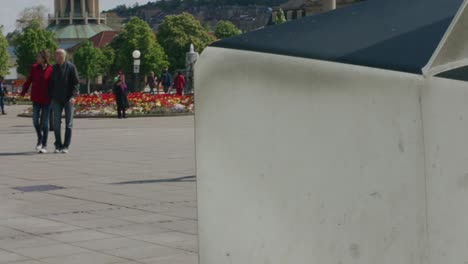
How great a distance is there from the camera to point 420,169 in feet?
12.1

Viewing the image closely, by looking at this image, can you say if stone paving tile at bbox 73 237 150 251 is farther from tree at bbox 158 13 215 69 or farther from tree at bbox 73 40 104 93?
tree at bbox 73 40 104 93

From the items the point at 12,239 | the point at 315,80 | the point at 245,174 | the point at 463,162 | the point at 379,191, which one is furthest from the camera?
the point at 12,239

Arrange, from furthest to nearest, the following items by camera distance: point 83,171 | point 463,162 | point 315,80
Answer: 1. point 83,171
2. point 315,80
3. point 463,162

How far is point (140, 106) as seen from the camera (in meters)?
36.3

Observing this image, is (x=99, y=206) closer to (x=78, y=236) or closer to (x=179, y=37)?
(x=78, y=236)

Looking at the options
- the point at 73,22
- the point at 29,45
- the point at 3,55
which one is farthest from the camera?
the point at 73,22

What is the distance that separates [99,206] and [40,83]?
791 centimetres

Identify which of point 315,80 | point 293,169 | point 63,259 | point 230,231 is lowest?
point 63,259

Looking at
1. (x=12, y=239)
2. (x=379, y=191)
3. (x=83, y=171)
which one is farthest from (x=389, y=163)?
(x=83, y=171)

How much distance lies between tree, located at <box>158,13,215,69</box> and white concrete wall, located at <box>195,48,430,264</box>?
13125 cm


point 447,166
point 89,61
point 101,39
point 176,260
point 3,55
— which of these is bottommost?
point 176,260

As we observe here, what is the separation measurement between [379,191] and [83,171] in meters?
9.92

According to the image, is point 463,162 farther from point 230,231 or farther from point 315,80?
point 230,231

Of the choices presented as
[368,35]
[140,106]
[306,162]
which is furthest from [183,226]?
[140,106]
